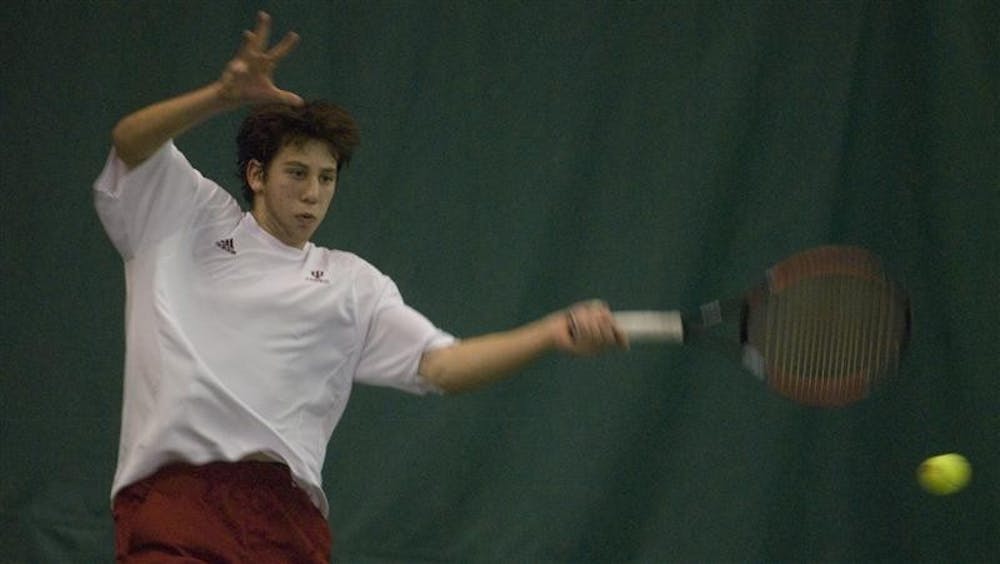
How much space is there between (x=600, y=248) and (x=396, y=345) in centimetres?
144

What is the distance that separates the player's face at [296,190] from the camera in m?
3.23

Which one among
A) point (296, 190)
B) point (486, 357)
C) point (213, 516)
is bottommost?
point (213, 516)

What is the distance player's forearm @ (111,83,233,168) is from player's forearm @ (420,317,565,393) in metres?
0.73

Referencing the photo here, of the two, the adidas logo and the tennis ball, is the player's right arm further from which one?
the tennis ball

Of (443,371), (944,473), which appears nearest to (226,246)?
(443,371)

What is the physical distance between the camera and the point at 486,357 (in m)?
3.08

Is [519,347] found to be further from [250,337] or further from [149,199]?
[149,199]

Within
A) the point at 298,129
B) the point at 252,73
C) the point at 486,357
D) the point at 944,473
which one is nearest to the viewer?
the point at 252,73

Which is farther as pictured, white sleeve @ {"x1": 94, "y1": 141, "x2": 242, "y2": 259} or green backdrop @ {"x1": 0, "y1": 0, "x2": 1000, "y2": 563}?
green backdrop @ {"x1": 0, "y1": 0, "x2": 1000, "y2": 563}

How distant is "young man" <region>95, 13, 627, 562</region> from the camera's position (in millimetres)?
2930

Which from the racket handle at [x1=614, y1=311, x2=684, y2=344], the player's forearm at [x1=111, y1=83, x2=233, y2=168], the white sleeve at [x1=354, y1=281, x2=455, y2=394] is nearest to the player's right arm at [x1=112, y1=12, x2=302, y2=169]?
the player's forearm at [x1=111, y1=83, x2=233, y2=168]

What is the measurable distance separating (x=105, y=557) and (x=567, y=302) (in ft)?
5.50

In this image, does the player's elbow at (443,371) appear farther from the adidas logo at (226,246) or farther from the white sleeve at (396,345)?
the adidas logo at (226,246)

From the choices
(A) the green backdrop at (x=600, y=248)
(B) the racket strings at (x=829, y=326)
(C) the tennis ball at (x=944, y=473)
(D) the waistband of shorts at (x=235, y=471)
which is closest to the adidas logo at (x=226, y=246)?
(D) the waistband of shorts at (x=235, y=471)
